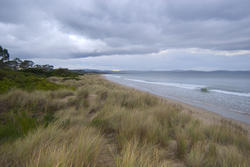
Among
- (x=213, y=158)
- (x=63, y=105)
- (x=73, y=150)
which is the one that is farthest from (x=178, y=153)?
(x=63, y=105)

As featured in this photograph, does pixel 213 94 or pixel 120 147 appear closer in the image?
pixel 120 147

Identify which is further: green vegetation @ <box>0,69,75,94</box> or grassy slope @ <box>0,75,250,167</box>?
green vegetation @ <box>0,69,75,94</box>

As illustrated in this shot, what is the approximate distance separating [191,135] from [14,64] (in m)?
50.5

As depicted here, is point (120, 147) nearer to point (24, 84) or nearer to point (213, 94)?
point (24, 84)

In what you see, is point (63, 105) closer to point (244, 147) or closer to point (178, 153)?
point (178, 153)

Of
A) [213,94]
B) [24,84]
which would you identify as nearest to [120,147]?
[24,84]

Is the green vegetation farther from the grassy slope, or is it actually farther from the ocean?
the ocean


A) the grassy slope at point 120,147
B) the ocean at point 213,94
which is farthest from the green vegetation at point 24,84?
the ocean at point 213,94

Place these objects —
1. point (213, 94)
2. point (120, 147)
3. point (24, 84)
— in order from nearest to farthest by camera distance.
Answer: point (120, 147) < point (24, 84) < point (213, 94)

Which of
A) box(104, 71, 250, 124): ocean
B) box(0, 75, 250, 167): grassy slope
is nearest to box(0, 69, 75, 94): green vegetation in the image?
box(0, 75, 250, 167): grassy slope

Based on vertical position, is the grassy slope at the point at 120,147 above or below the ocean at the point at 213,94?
above

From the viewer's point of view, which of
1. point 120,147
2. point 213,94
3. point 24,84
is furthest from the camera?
point 213,94

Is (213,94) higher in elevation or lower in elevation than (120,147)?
lower

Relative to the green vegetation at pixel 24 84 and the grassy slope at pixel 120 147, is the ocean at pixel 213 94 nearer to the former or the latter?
the grassy slope at pixel 120 147
